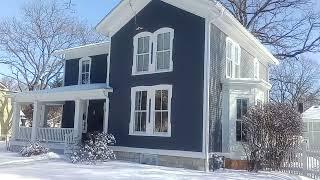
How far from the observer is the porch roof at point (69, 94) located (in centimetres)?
1922

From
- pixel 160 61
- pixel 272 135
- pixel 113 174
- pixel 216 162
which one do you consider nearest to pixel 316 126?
pixel 272 135

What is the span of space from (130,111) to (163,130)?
6.64 feet

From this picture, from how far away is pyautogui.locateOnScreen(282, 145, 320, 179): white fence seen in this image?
569 inches

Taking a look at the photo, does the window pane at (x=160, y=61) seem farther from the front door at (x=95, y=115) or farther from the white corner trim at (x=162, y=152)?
the front door at (x=95, y=115)

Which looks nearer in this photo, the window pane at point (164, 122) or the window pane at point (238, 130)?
the window pane at point (164, 122)

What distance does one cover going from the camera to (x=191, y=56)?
53.7ft

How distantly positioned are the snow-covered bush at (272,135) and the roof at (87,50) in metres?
10.0

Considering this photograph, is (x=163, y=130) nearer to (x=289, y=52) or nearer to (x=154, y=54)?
(x=154, y=54)

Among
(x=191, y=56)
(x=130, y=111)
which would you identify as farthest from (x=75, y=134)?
(x=191, y=56)

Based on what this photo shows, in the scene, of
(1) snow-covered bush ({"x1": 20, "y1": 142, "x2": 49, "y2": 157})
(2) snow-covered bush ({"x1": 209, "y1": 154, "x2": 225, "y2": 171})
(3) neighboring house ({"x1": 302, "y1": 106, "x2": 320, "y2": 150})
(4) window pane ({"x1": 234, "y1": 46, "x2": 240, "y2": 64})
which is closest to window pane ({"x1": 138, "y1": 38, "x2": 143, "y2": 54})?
(4) window pane ({"x1": 234, "y1": 46, "x2": 240, "y2": 64})

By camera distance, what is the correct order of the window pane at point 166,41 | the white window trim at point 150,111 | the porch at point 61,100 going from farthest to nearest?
1. the porch at point 61,100
2. the window pane at point 166,41
3. the white window trim at point 150,111

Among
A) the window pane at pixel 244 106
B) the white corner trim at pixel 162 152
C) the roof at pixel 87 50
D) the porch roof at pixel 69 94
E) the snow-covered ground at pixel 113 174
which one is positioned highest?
the roof at pixel 87 50

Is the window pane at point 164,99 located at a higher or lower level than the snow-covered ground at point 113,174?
higher

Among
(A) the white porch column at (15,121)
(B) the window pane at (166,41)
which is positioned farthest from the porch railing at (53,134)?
(B) the window pane at (166,41)
